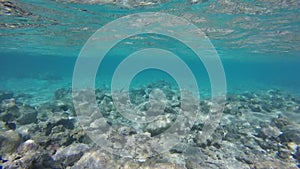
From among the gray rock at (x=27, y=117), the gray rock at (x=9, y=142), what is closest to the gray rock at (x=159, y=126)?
the gray rock at (x=9, y=142)

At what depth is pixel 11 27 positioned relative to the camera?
17.1 metres

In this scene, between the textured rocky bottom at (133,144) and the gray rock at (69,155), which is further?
the gray rock at (69,155)

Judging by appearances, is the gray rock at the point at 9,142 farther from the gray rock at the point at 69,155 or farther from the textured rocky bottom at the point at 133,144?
the gray rock at the point at 69,155

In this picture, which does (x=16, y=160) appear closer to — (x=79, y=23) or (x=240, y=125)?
(x=240, y=125)

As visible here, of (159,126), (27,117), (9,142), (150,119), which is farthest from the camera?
(150,119)

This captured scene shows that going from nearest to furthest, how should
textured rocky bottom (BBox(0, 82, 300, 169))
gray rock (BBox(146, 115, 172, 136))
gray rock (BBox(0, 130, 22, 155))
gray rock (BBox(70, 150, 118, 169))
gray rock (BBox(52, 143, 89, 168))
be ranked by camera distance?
gray rock (BBox(70, 150, 118, 169)), textured rocky bottom (BBox(0, 82, 300, 169)), gray rock (BBox(0, 130, 22, 155)), gray rock (BBox(52, 143, 89, 168)), gray rock (BBox(146, 115, 172, 136))

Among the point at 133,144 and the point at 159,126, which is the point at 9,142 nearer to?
the point at 133,144

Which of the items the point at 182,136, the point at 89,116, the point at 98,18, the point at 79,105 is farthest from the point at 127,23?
the point at 182,136

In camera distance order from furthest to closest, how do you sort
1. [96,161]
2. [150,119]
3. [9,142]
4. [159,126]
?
[150,119] < [159,126] < [9,142] < [96,161]

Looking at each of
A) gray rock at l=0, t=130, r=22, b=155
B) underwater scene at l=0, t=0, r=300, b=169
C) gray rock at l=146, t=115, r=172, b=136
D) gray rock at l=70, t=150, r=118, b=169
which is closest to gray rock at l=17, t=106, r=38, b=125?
underwater scene at l=0, t=0, r=300, b=169

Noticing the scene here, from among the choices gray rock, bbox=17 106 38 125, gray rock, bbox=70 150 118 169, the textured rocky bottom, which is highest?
gray rock, bbox=70 150 118 169

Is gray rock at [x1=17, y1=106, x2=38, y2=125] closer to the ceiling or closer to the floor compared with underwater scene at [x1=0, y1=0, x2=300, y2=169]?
closer to the floor

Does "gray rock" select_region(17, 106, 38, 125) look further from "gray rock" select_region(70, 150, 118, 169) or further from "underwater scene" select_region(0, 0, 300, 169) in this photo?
"gray rock" select_region(70, 150, 118, 169)

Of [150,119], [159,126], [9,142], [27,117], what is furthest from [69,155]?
[27,117]
